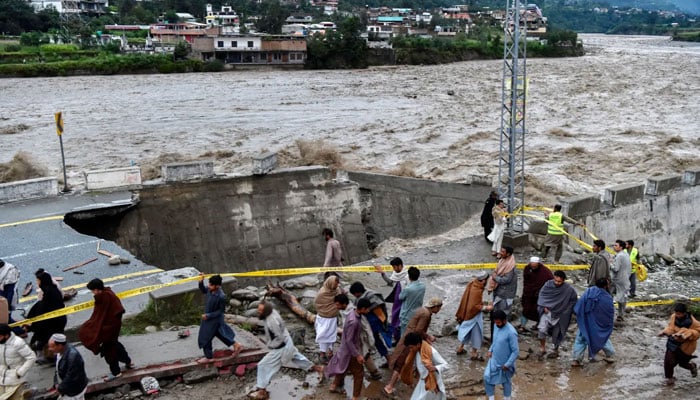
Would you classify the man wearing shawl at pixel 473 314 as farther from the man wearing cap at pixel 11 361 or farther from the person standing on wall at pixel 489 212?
the person standing on wall at pixel 489 212

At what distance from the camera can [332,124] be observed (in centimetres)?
4097

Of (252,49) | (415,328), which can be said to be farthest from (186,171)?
(252,49)

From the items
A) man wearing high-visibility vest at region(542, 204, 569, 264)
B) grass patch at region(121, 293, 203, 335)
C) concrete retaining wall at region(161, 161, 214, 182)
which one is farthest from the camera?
concrete retaining wall at region(161, 161, 214, 182)

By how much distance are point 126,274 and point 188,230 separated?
460 centimetres

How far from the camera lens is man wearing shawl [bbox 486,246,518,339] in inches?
353

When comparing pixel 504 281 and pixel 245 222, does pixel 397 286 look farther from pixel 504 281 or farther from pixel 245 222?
pixel 245 222

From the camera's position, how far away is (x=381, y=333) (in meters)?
8.59

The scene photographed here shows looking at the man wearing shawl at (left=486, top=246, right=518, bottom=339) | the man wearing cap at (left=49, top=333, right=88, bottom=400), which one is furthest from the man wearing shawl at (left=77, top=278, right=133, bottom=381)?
the man wearing shawl at (left=486, top=246, right=518, bottom=339)

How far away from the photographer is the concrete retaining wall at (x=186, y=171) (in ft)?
54.3

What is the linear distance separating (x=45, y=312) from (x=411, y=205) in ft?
44.5

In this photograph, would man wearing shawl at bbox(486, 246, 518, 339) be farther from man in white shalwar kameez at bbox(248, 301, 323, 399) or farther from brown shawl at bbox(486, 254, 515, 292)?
man in white shalwar kameez at bbox(248, 301, 323, 399)

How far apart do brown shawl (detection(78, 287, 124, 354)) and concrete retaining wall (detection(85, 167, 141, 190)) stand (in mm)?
9378

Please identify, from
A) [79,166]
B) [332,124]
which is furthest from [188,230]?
[332,124]

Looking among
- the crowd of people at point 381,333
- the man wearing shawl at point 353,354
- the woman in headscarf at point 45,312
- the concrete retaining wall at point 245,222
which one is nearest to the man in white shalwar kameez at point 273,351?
the crowd of people at point 381,333
